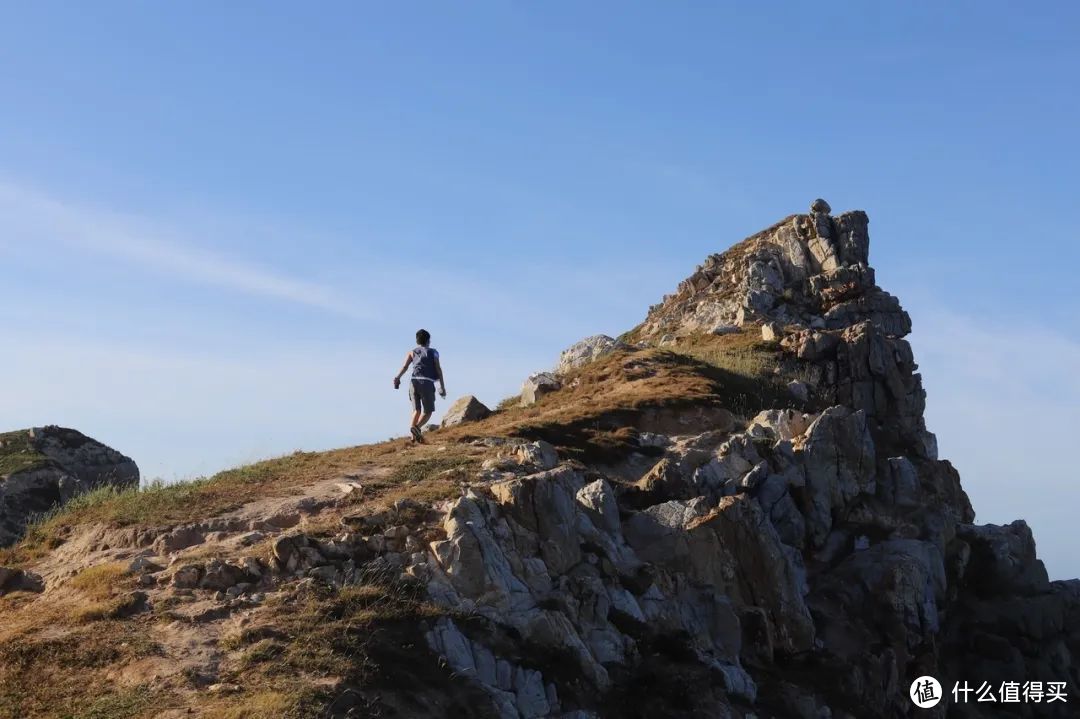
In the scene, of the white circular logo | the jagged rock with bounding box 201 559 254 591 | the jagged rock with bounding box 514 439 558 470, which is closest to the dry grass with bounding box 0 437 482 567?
the jagged rock with bounding box 514 439 558 470

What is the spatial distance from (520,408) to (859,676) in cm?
1327

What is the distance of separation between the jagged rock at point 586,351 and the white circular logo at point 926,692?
56.3ft

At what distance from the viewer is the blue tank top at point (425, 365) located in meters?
26.5

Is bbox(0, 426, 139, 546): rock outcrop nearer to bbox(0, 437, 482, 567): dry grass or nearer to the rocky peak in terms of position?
bbox(0, 437, 482, 567): dry grass

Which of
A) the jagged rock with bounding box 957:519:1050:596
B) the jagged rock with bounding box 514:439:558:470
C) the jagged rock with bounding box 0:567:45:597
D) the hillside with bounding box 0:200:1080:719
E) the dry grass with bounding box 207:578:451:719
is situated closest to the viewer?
the dry grass with bounding box 207:578:451:719

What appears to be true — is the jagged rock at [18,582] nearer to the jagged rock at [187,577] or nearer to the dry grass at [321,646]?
the jagged rock at [187,577]

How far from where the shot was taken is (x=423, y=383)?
86.6 feet

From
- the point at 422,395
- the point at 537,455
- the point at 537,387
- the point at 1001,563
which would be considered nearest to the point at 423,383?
the point at 422,395

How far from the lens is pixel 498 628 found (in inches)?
666

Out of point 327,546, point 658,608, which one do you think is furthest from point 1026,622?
point 327,546

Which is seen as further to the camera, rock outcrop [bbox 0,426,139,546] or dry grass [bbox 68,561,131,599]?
rock outcrop [bbox 0,426,139,546]

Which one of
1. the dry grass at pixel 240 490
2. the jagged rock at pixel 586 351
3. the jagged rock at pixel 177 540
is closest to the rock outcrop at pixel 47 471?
the dry grass at pixel 240 490

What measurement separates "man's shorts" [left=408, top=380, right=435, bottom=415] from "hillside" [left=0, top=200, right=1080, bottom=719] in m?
1.20

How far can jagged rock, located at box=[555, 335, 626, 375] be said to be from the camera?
39031 mm
